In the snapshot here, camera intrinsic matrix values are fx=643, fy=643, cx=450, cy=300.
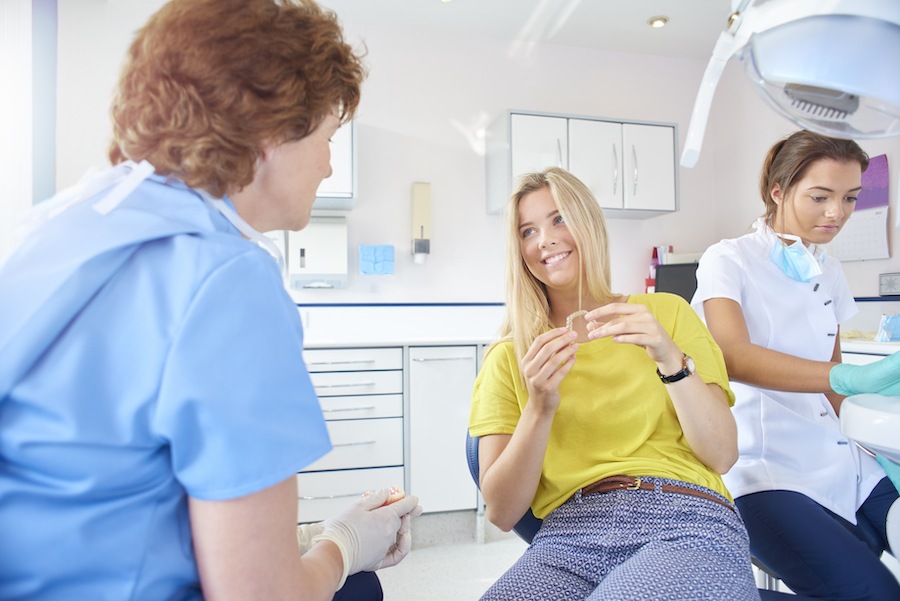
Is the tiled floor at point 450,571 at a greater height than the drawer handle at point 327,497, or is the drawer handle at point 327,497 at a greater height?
the drawer handle at point 327,497

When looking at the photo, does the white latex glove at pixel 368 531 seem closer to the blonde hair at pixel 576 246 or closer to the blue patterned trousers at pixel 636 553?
the blue patterned trousers at pixel 636 553

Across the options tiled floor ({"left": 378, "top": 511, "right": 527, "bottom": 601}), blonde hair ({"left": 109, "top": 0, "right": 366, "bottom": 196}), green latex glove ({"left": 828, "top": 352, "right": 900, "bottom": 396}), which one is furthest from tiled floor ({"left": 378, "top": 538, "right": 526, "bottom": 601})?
blonde hair ({"left": 109, "top": 0, "right": 366, "bottom": 196})

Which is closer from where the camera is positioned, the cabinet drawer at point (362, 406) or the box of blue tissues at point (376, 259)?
the cabinet drawer at point (362, 406)

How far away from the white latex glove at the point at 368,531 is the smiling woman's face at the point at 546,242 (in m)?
0.60

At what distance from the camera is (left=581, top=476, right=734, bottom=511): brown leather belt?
1117 millimetres

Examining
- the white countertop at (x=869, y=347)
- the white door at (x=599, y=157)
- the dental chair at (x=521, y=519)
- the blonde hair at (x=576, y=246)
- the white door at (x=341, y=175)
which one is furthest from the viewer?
the white door at (x=599, y=157)

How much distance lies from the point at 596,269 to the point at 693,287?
92.9 inches

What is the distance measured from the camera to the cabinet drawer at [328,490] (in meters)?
2.78

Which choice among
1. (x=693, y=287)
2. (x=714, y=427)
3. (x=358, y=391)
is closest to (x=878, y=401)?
(x=714, y=427)

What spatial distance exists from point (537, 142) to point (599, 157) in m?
0.38

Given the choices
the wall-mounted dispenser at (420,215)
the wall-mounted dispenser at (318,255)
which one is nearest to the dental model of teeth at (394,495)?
the wall-mounted dispenser at (318,255)

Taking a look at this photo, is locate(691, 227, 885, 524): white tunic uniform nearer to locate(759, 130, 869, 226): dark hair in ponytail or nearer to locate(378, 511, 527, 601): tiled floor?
locate(759, 130, 869, 226): dark hair in ponytail

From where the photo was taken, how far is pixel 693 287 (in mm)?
3516

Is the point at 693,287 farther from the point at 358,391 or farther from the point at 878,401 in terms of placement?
the point at 878,401
